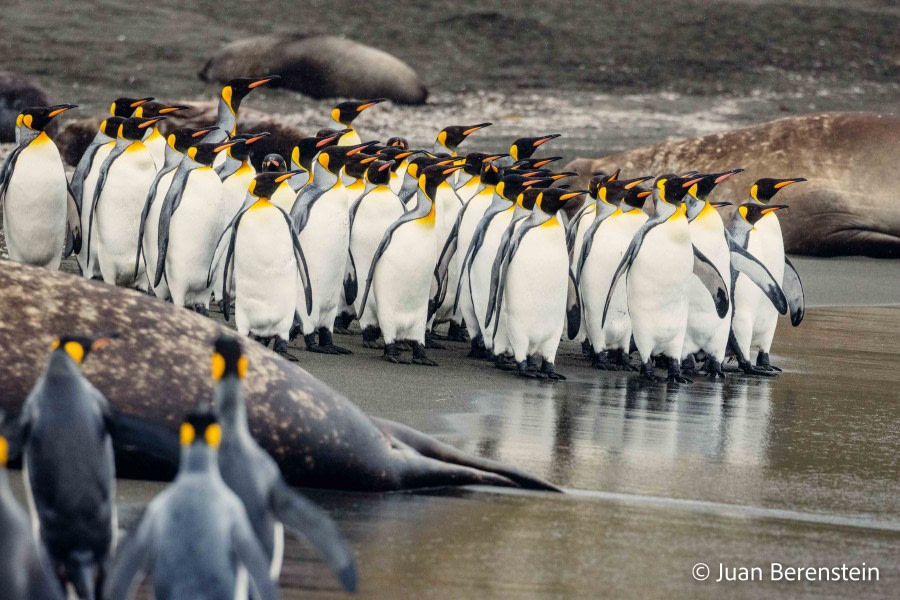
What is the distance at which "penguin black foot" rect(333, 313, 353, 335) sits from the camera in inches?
400

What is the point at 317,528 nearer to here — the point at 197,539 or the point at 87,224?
the point at 197,539

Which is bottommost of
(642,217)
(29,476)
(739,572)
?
(739,572)

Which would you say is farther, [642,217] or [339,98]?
[339,98]

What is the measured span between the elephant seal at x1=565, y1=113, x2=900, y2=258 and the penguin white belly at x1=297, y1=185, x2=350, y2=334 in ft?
24.7

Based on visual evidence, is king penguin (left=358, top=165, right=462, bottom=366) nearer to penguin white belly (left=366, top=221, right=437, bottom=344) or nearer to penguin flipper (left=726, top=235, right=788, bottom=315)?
penguin white belly (left=366, top=221, right=437, bottom=344)

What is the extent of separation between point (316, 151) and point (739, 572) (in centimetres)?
637

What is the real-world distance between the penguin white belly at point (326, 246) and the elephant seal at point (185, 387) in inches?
151

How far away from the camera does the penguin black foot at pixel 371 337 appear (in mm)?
9422

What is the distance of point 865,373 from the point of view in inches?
346

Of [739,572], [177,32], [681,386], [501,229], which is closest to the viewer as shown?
[739,572]

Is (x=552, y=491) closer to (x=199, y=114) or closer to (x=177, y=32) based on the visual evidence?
(x=199, y=114)

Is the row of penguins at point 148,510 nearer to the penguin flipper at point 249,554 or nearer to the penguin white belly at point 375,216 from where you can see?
the penguin flipper at point 249,554

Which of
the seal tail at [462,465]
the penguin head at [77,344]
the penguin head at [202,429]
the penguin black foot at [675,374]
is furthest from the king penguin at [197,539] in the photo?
the penguin black foot at [675,374]

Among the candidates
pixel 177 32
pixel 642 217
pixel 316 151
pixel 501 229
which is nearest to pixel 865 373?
pixel 642 217
